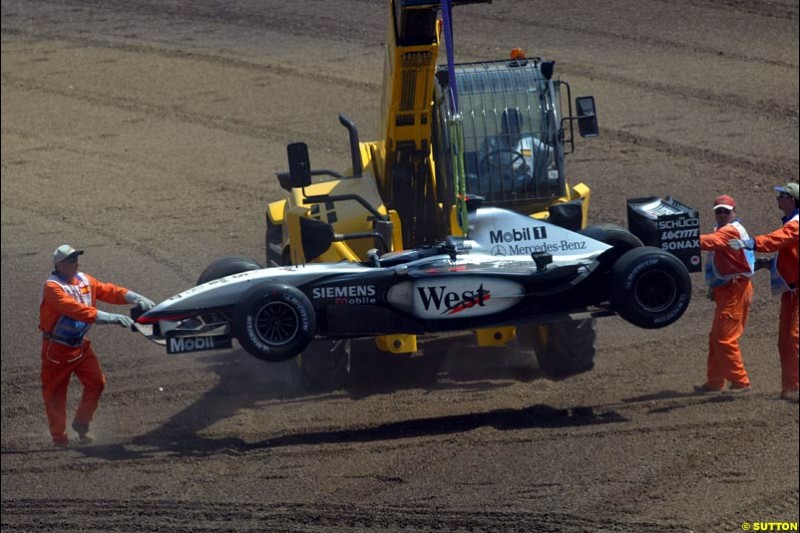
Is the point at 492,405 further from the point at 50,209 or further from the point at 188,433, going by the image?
the point at 50,209

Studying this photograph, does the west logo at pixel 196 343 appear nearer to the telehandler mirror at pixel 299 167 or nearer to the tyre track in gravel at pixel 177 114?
the telehandler mirror at pixel 299 167

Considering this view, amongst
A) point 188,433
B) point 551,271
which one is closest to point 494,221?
point 551,271

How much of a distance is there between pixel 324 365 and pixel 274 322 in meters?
2.35

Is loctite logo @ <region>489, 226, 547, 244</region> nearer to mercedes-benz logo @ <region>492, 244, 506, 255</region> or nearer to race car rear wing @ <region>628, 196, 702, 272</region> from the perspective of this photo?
mercedes-benz logo @ <region>492, 244, 506, 255</region>

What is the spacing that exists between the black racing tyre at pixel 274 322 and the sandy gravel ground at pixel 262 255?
126 centimetres

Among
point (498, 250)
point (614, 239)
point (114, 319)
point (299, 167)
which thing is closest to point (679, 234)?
point (614, 239)

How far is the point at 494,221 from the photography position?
9.69 m

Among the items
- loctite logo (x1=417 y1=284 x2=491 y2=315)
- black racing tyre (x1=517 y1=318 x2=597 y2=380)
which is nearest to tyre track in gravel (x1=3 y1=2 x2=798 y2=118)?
black racing tyre (x1=517 y1=318 x2=597 y2=380)

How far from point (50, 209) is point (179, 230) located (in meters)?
2.02

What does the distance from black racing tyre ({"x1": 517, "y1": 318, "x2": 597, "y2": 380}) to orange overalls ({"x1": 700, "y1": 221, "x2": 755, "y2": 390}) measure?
1069mm

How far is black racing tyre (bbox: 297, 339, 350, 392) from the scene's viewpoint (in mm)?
11461

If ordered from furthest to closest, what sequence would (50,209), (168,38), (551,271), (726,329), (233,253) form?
(168,38) < (50,209) < (233,253) < (726,329) < (551,271)

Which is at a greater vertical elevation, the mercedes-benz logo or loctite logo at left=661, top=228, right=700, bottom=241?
loctite logo at left=661, top=228, right=700, bottom=241

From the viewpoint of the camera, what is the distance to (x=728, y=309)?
1101cm
